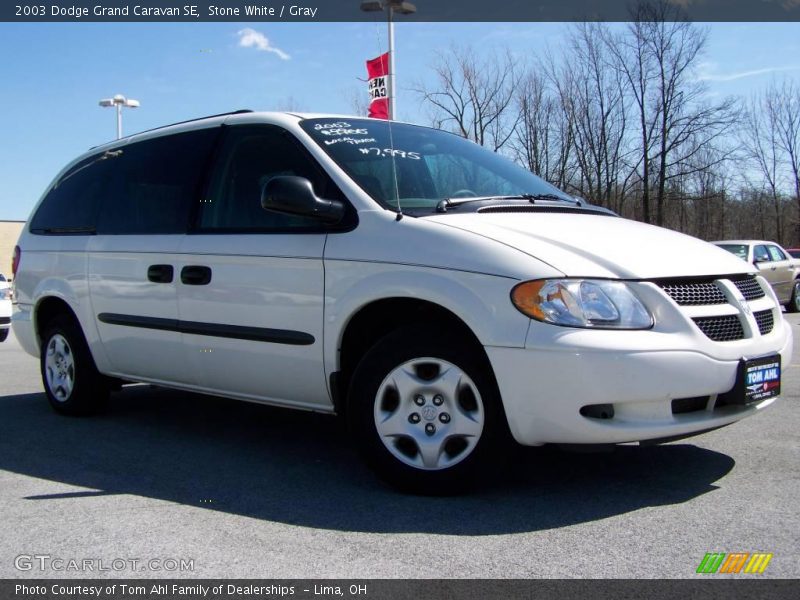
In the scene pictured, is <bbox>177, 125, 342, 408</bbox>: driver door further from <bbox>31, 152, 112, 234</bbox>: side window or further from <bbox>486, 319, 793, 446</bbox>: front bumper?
<bbox>31, 152, 112, 234</bbox>: side window

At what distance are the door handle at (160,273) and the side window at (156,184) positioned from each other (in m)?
0.23

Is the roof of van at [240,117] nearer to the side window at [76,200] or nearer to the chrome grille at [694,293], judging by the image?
the side window at [76,200]

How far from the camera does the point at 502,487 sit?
3.82 m

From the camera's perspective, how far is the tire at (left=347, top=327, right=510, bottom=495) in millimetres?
3533

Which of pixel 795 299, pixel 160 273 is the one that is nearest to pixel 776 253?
pixel 795 299

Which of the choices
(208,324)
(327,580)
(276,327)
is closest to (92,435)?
(208,324)

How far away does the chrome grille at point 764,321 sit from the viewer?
3865 millimetres

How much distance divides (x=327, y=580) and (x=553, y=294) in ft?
4.61

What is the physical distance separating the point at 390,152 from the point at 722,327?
192 centimetres

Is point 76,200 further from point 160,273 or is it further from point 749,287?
point 749,287

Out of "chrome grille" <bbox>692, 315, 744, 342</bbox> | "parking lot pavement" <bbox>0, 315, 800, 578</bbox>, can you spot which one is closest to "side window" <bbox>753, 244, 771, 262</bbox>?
"parking lot pavement" <bbox>0, 315, 800, 578</bbox>

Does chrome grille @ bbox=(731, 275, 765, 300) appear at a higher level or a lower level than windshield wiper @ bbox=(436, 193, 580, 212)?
lower

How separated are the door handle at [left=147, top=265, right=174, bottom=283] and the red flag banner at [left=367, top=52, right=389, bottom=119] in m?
9.22

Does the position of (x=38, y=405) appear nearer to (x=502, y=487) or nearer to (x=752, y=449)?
(x=502, y=487)
